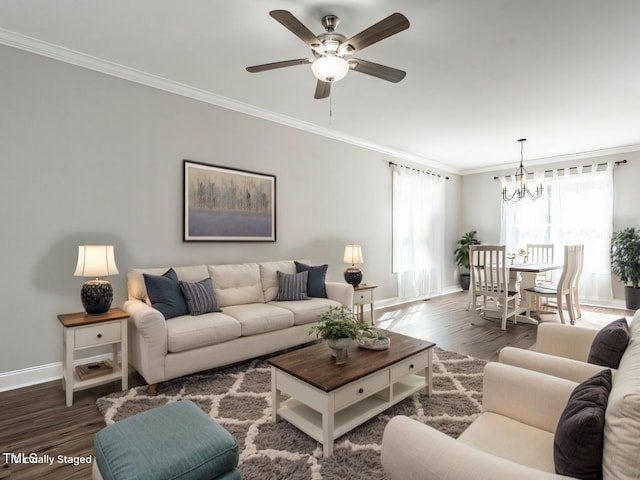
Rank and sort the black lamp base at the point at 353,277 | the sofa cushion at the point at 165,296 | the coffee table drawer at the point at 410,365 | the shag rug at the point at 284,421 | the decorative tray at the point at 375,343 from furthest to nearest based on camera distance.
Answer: the black lamp base at the point at 353,277 → the sofa cushion at the point at 165,296 → the decorative tray at the point at 375,343 → the coffee table drawer at the point at 410,365 → the shag rug at the point at 284,421

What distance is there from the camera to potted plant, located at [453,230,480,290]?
7.34 metres

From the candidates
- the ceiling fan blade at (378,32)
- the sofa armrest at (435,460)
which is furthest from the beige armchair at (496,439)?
the ceiling fan blade at (378,32)

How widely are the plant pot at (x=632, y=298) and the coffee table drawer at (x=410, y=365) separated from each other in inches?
200

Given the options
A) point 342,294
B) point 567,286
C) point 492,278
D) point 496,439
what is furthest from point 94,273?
point 567,286

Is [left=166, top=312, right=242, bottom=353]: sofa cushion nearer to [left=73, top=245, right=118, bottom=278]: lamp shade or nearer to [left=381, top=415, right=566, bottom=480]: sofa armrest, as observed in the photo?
[left=73, top=245, right=118, bottom=278]: lamp shade

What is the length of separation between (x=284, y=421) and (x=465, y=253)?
20.4 feet

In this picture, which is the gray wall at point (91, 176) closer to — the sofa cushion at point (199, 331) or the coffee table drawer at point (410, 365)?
the sofa cushion at point (199, 331)

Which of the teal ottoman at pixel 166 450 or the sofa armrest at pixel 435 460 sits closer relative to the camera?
Answer: the sofa armrest at pixel 435 460

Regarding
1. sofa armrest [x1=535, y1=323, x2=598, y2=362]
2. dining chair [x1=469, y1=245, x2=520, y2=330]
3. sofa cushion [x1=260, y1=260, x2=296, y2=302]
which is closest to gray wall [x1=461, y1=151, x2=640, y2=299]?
dining chair [x1=469, y1=245, x2=520, y2=330]

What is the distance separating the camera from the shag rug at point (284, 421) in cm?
179

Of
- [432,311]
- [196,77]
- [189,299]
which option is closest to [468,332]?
[432,311]

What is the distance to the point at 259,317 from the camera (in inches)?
125

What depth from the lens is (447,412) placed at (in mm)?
2326

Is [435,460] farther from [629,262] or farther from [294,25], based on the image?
[629,262]
